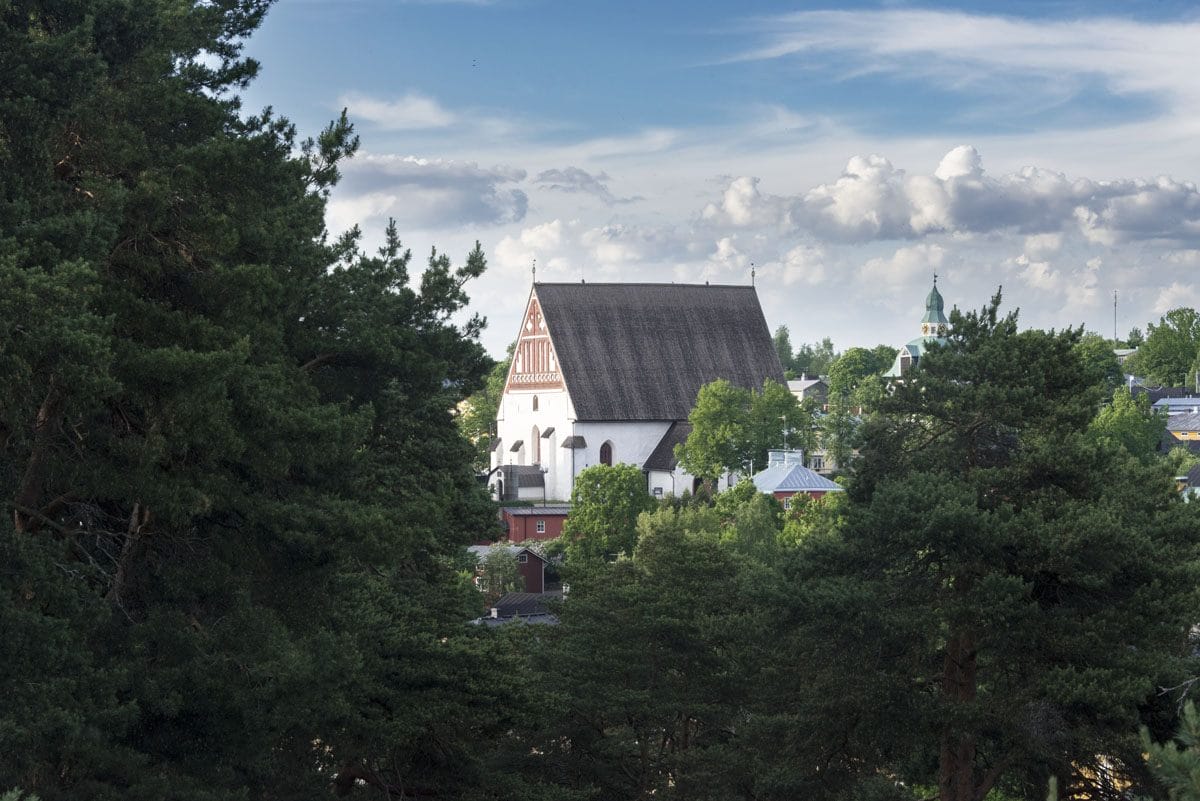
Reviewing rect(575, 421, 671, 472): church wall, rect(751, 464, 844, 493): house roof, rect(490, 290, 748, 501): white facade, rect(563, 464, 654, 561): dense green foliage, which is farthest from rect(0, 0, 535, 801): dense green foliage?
rect(575, 421, 671, 472): church wall

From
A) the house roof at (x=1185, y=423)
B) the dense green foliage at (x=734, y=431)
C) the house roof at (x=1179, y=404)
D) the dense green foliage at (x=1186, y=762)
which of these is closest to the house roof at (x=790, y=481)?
the dense green foliage at (x=734, y=431)

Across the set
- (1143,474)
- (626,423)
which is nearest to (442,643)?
(1143,474)

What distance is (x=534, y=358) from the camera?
261 feet

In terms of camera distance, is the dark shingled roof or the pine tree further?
the dark shingled roof

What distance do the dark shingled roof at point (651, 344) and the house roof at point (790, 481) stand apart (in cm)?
1450

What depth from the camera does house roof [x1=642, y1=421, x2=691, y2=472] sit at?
74.9m

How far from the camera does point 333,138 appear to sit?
15656 millimetres

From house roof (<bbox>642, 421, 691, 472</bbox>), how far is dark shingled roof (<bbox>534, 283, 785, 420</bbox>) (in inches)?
22.1

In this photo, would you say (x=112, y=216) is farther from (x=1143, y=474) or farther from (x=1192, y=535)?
(x=1143, y=474)

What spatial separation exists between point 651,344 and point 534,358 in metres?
5.81

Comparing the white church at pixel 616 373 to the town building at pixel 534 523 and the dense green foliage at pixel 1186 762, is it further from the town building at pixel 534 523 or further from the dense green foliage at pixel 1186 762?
the dense green foliage at pixel 1186 762

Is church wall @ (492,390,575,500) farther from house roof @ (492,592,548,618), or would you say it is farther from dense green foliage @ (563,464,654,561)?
house roof @ (492,592,548,618)

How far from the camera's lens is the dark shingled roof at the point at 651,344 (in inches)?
3044

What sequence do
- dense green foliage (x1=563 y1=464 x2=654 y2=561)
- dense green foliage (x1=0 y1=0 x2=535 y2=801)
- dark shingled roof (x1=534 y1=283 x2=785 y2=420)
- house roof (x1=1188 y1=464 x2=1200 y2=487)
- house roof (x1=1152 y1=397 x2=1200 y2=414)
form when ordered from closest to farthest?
dense green foliage (x1=0 y1=0 x2=535 y2=801) → dense green foliage (x1=563 y1=464 x2=654 y2=561) → house roof (x1=1188 y1=464 x2=1200 y2=487) → dark shingled roof (x1=534 y1=283 x2=785 y2=420) → house roof (x1=1152 y1=397 x2=1200 y2=414)
